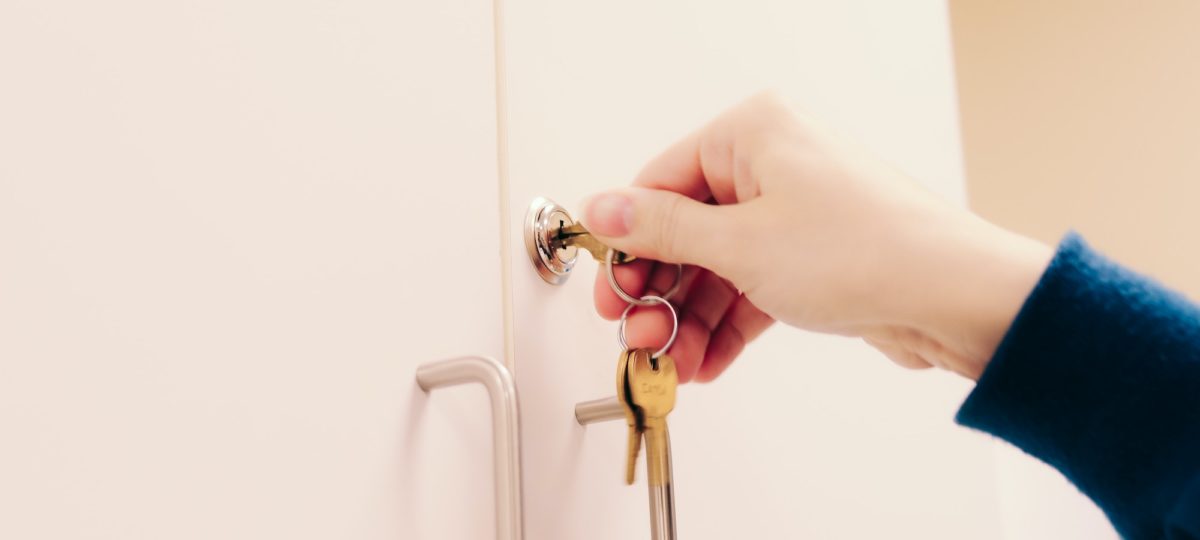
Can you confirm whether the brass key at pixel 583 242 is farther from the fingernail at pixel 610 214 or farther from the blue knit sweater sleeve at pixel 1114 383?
the blue knit sweater sleeve at pixel 1114 383

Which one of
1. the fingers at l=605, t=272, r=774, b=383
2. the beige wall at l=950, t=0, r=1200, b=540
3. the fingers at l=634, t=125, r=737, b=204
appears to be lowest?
the fingers at l=605, t=272, r=774, b=383

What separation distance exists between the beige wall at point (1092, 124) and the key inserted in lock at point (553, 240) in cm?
155

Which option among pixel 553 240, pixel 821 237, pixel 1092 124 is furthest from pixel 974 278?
pixel 1092 124

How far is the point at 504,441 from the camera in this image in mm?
316

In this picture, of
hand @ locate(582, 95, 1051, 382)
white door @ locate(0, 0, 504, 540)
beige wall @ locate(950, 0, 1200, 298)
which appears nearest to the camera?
white door @ locate(0, 0, 504, 540)

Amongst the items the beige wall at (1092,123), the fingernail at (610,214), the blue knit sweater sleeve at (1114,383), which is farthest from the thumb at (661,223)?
the beige wall at (1092,123)

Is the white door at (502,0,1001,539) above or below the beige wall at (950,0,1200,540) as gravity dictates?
below

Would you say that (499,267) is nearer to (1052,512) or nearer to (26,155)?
(26,155)

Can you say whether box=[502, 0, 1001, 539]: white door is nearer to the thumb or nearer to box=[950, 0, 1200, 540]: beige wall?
the thumb

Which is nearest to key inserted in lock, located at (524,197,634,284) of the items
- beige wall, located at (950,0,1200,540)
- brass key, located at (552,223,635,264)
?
brass key, located at (552,223,635,264)

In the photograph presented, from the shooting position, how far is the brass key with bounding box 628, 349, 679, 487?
34 cm

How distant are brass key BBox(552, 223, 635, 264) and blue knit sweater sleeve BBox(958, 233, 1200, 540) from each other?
5.8 inches

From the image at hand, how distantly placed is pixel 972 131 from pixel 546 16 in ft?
5.38

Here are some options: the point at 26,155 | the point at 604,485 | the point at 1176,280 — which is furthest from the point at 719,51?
the point at 1176,280
